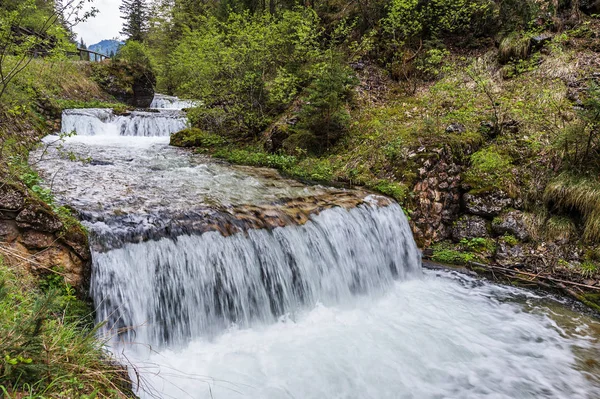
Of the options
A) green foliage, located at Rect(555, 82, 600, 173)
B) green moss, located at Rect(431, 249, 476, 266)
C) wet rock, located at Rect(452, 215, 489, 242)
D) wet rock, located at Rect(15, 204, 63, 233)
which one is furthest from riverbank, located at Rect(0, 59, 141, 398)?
green foliage, located at Rect(555, 82, 600, 173)

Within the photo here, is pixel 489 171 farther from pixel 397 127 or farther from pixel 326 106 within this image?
pixel 326 106

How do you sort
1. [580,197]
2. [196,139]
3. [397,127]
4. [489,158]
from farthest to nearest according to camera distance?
[196,139] < [397,127] < [489,158] < [580,197]

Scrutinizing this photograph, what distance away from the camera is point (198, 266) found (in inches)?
176

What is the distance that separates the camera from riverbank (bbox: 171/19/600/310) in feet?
20.9

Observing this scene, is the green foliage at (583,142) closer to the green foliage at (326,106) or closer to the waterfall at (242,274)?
the waterfall at (242,274)

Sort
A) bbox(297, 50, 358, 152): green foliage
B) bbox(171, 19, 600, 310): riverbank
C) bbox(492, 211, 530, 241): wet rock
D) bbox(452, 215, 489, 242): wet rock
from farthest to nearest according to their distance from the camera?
bbox(297, 50, 358, 152): green foliage < bbox(452, 215, 489, 242): wet rock < bbox(492, 211, 530, 241): wet rock < bbox(171, 19, 600, 310): riverbank

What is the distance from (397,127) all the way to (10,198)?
29.1 ft

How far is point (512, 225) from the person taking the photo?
269 inches

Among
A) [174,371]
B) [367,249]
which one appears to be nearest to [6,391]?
[174,371]

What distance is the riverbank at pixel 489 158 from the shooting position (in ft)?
20.9

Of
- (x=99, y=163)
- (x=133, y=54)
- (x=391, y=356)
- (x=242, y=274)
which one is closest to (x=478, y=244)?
(x=391, y=356)

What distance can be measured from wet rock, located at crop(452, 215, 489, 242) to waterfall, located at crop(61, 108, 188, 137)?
11.7m

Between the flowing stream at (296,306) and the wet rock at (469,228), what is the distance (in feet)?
3.78

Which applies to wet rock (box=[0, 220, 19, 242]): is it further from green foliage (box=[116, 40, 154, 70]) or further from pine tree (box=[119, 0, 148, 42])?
pine tree (box=[119, 0, 148, 42])
